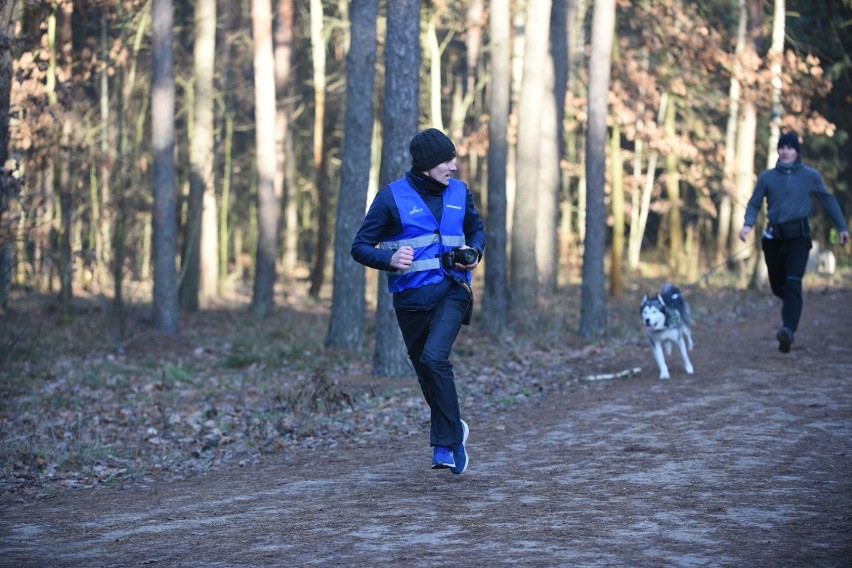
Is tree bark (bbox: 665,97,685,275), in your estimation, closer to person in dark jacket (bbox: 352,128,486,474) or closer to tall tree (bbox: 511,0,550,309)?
tall tree (bbox: 511,0,550,309)

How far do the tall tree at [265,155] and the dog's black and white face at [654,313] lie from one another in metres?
14.8

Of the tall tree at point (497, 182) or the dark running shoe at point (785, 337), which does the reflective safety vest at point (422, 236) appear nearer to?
the dark running shoe at point (785, 337)

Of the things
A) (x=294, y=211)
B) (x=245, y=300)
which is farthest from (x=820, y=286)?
(x=294, y=211)

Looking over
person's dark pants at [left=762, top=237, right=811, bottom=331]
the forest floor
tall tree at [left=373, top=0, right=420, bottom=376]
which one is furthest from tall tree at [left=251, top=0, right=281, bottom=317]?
person's dark pants at [left=762, top=237, right=811, bottom=331]

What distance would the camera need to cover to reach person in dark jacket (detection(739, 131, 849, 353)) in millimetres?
12555

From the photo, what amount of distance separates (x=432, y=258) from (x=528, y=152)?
14454 mm

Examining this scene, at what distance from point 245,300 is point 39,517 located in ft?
80.0

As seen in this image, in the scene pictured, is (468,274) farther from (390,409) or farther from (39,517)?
(390,409)

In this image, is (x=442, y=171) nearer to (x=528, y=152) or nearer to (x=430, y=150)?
(x=430, y=150)

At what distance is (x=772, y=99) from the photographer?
26.6m

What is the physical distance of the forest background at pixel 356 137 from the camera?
53.2ft

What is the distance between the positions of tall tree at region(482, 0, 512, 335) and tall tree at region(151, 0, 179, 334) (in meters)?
6.02

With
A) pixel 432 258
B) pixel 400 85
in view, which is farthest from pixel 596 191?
pixel 432 258

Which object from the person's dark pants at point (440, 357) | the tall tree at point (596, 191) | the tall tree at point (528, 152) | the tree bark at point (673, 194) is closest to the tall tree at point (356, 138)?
the tall tree at point (596, 191)
